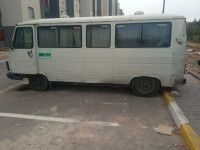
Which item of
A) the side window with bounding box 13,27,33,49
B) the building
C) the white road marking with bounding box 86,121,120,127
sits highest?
the building

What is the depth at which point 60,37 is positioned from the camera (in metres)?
5.97

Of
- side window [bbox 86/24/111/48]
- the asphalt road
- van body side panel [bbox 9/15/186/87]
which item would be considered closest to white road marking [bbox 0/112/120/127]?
the asphalt road

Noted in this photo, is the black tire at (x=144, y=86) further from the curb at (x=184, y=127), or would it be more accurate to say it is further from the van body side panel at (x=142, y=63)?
the curb at (x=184, y=127)

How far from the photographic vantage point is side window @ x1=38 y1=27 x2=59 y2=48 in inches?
237

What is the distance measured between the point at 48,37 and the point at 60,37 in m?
0.46

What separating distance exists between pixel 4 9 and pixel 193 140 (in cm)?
2874

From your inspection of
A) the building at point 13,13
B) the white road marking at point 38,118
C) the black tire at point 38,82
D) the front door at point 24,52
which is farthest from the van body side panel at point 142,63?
the building at point 13,13

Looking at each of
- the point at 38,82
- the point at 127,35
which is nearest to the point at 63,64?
the point at 38,82

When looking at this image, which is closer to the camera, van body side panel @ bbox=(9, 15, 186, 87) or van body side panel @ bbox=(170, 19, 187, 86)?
van body side panel @ bbox=(170, 19, 187, 86)

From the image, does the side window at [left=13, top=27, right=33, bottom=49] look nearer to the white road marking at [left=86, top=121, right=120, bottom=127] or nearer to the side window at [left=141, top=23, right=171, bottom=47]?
the white road marking at [left=86, top=121, right=120, bottom=127]

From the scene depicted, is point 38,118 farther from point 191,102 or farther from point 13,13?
point 13,13

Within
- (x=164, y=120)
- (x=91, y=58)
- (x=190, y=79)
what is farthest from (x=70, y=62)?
(x=190, y=79)

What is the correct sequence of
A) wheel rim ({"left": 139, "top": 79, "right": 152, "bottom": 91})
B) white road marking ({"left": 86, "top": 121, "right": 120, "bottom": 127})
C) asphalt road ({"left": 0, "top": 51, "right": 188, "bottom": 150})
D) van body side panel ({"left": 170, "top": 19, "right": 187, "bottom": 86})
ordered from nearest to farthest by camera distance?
asphalt road ({"left": 0, "top": 51, "right": 188, "bottom": 150}), white road marking ({"left": 86, "top": 121, "right": 120, "bottom": 127}), van body side panel ({"left": 170, "top": 19, "right": 187, "bottom": 86}), wheel rim ({"left": 139, "top": 79, "right": 152, "bottom": 91})

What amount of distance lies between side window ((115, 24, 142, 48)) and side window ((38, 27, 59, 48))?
2.14 metres
